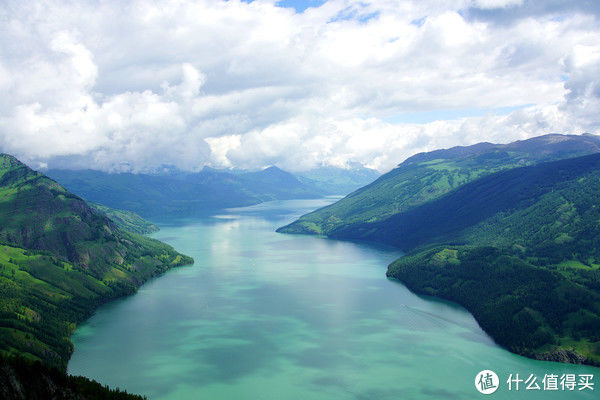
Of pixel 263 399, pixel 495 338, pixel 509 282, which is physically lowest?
pixel 263 399

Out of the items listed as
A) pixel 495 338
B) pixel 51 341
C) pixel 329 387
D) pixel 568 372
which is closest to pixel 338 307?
pixel 495 338

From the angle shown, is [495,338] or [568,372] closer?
[568,372]

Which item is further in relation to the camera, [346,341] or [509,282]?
[509,282]

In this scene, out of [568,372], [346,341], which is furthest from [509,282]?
[346,341]

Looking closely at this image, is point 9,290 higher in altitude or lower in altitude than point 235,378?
higher

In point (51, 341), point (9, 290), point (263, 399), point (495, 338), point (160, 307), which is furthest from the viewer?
point (160, 307)

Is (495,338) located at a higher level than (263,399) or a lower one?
higher

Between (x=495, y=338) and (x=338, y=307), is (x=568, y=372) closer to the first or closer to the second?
(x=495, y=338)

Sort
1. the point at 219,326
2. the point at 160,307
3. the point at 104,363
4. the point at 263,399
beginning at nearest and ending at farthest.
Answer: the point at 263,399
the point at 104,363
the point at 219,326
the point at 160,307

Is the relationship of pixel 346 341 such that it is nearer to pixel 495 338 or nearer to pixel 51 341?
pixel 495 338
